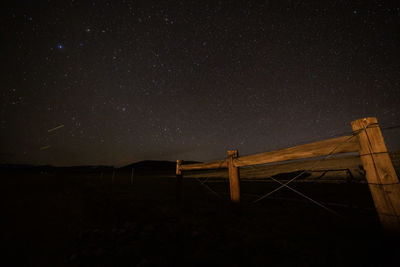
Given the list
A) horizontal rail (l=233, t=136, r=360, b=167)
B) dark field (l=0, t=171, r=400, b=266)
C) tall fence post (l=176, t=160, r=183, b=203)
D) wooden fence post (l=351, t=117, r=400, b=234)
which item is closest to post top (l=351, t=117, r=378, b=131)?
wooden fence post (l=351, t=117, r=400, b=234)

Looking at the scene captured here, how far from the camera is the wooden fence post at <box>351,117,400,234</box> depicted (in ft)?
6.71

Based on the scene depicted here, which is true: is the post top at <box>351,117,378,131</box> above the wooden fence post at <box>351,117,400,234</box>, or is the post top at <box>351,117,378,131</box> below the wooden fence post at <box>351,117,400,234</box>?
above

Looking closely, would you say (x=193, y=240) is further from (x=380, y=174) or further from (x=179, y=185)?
(x=179, y=185)

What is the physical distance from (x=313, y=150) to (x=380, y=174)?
32.4 inches

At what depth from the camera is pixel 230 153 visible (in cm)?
430

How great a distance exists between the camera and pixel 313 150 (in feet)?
9.21

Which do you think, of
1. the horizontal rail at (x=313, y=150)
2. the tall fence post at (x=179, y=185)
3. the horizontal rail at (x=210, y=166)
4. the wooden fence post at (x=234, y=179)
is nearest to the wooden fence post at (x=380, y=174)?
the horizontal rail at (x=313, y=150)

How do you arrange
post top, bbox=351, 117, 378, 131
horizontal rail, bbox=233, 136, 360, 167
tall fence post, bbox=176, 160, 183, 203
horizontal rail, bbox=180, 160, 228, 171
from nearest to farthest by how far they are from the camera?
post top, bbox=351, 117, 378, 131, horizontal rail, bbox=233, 136, 360, 167, horizontal rail, bbox=180, 160, 228, 171, tall fence post, bbox=176, 160, 183, 203

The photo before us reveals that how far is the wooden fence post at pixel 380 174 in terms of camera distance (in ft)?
6.71

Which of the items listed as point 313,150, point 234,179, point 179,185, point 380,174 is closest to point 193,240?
point 234,179

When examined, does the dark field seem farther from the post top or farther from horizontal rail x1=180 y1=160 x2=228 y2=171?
the post top

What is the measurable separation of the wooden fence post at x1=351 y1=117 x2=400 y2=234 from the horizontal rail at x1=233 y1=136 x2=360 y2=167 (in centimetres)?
13

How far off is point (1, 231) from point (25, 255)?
1448 millimetres

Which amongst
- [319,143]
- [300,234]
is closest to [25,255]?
[300,234]
